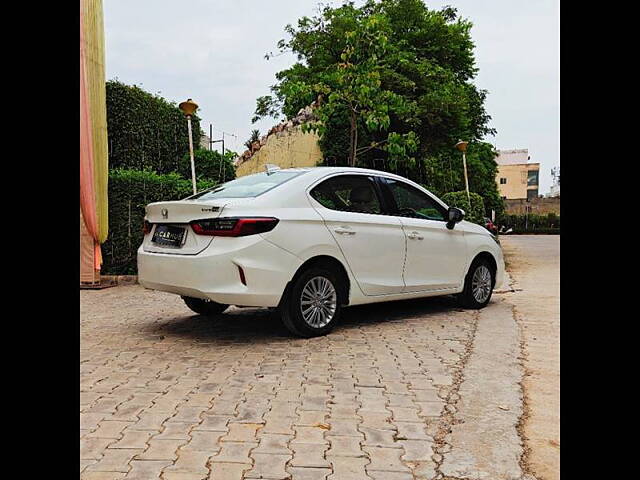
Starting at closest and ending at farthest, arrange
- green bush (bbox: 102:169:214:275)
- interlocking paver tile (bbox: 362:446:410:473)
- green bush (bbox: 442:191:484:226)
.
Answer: interlocking paver tile (bbox: 362:446:410:473) < green bush (bbox: 102:169:214:275) < green bush (bbox: 442:191:484:226)

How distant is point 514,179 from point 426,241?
204 feet

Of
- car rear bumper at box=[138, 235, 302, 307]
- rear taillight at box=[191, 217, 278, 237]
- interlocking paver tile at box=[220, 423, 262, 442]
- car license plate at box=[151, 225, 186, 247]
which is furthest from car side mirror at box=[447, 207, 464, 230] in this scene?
interlocking paver tile at box=[220, 423, 262, 442]

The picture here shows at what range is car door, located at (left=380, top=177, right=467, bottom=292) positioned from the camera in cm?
641

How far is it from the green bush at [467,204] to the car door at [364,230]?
325 inches

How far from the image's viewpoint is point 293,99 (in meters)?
13.4

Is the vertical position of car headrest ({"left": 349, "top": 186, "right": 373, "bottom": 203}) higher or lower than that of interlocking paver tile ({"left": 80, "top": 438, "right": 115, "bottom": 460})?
higher

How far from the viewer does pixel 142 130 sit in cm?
1284

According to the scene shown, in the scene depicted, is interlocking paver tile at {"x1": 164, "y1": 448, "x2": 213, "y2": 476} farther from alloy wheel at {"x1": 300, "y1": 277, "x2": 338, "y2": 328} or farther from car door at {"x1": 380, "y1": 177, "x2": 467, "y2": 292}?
car door at {"x1": 380, "y1": 177, "x2": 467, "y2": 292}

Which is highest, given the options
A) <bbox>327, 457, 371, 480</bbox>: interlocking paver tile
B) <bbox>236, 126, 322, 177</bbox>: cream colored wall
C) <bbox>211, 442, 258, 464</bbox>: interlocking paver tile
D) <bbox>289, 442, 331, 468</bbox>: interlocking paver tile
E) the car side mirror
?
<bbox>236, 126, 322, 177</bbox>: cream colored wall

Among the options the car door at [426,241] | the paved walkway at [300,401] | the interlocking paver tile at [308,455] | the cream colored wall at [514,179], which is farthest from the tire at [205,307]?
the cream colored wall at [514,179]

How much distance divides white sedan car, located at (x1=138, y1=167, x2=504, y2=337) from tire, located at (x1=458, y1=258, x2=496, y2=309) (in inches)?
11.1
